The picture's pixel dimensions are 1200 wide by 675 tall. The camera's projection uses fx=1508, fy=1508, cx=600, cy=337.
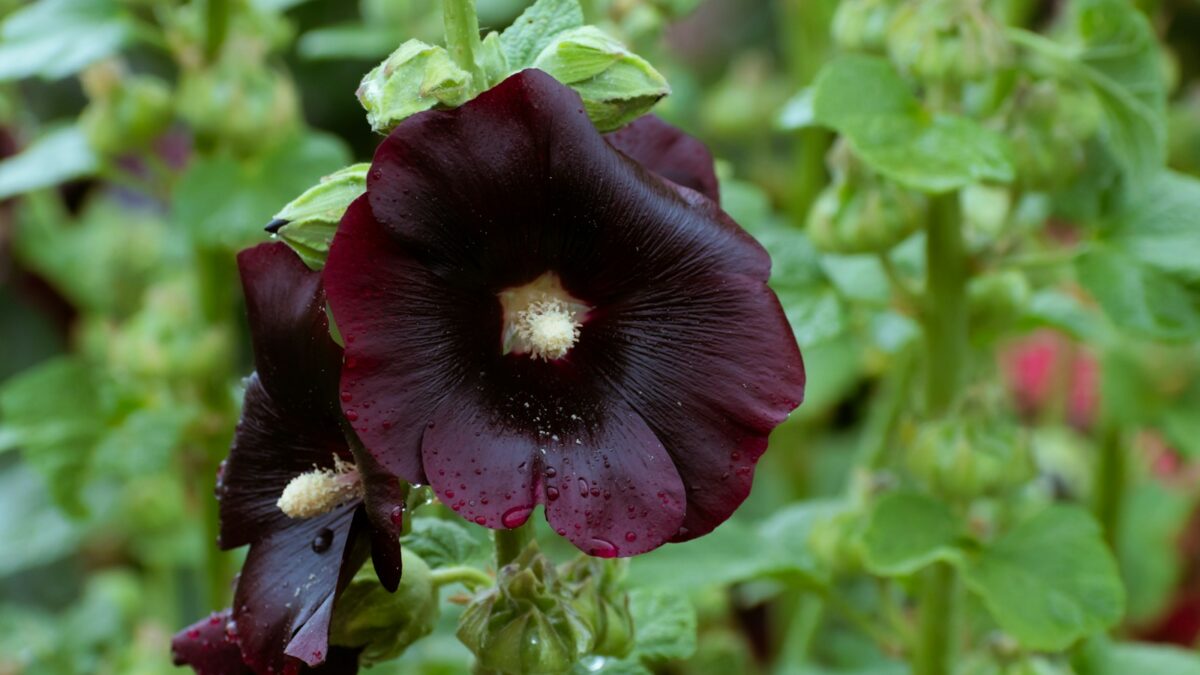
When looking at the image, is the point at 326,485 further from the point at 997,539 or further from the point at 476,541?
the point at 997,539

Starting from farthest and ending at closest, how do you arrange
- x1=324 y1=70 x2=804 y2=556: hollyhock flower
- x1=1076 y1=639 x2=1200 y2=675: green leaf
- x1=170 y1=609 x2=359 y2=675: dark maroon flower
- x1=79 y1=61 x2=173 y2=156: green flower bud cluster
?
x1=79 y1=61 x2=173 y2=156: green flower bud cluster
x1=1076 y1=639 x2=1200 y2=675: green leaf
x1=170 y1=609 x2=359 y2=675: dark maroon flower
x1=324 y1=70 x2=804 y2=556: hollyhock flower

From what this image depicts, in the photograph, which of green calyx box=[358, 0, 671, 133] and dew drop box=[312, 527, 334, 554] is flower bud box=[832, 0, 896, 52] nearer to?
green calyx box=[358, 0, 671, 133]

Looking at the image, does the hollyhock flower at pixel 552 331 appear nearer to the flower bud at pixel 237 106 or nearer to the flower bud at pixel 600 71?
the flower bud at pixel 600 71

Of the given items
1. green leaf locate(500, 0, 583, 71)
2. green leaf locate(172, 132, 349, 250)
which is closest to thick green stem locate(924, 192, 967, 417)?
green leaf locate(500, 0, 583, 71)

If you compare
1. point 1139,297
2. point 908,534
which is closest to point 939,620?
point 908,534

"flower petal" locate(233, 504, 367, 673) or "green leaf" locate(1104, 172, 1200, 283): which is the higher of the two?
"flower petal" locate(233, 504, 367, 673)

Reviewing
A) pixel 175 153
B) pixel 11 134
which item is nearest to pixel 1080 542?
pixel 175 153

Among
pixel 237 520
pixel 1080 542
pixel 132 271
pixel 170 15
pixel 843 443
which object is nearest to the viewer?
pixel 237 520
